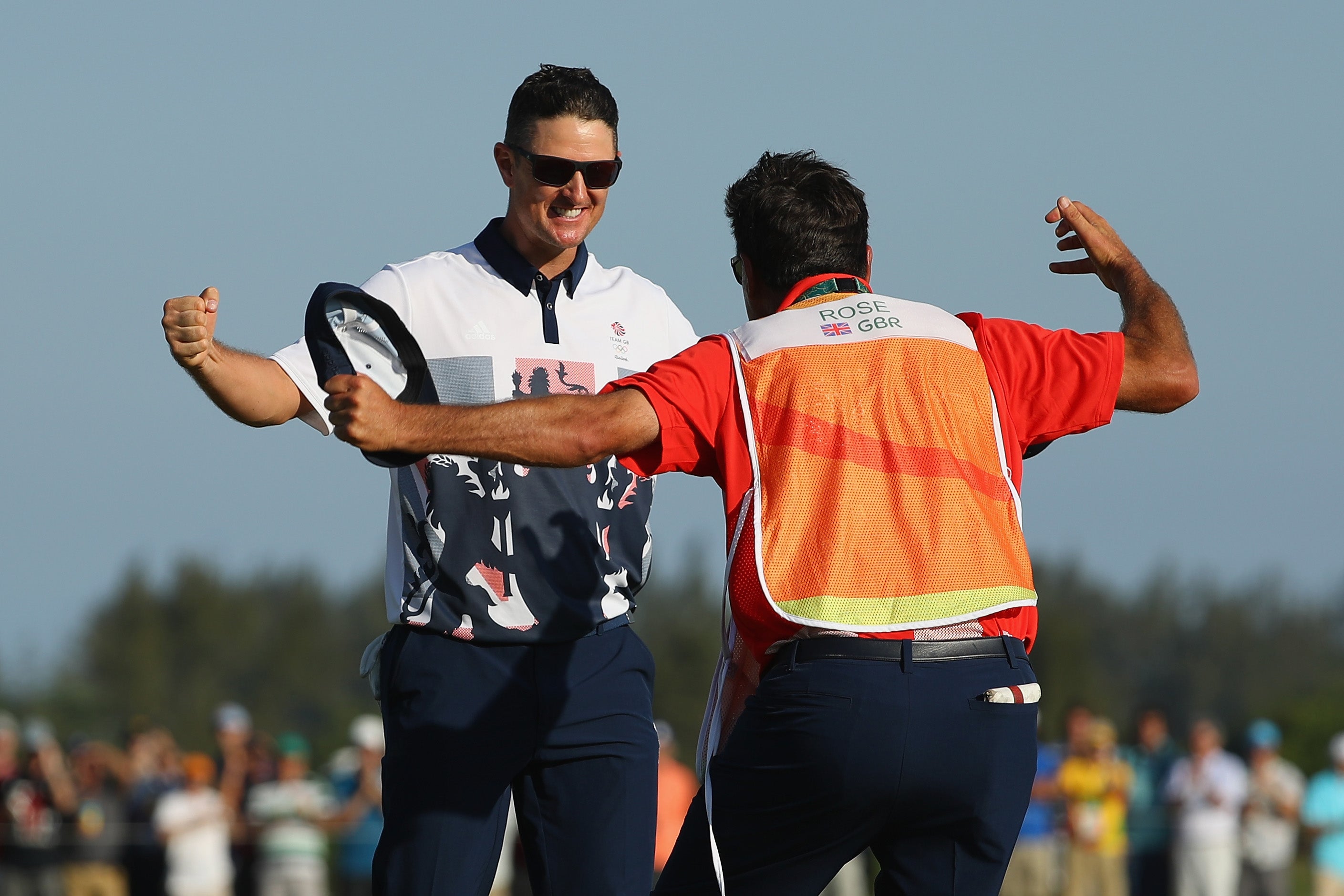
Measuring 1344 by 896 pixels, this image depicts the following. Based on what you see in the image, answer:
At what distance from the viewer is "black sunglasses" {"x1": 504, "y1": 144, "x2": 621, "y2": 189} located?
4.69m

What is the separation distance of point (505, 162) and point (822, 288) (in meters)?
1.22

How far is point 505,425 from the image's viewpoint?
3.76 metres

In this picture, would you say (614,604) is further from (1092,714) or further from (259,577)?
(259,577)

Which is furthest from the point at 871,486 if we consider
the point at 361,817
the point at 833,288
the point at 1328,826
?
the point at 1328,826

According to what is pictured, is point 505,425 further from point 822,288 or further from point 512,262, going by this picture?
point 512,262

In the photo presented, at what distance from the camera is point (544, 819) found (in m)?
4.59

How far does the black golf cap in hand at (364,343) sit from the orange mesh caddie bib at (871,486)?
3.09ft

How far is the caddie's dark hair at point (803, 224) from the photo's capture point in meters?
4.23

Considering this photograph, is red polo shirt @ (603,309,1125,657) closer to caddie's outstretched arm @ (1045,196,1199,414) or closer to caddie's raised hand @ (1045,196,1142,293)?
caddie's outstretched arm @ (1045,196,1199,414)

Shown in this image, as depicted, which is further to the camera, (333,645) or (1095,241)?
(333,645)

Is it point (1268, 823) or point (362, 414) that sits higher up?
point (362, 414)

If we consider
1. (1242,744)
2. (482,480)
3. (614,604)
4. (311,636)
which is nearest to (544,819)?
(614,604)

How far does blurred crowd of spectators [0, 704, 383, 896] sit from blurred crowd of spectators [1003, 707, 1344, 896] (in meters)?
5.65

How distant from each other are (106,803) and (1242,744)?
1132 cm
